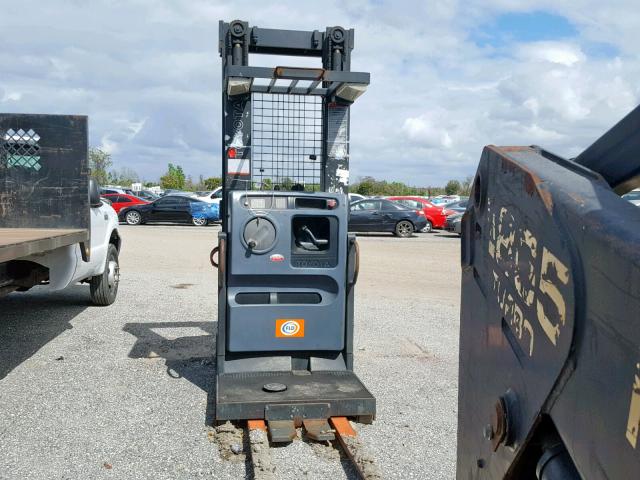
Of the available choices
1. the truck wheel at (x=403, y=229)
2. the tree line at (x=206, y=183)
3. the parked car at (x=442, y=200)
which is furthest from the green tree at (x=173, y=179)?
the truck wheel at (x=403, y=229)

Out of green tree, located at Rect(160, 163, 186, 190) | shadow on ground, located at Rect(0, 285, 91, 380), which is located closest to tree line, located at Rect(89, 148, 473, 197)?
green tree, located at Rect(160, 163, 186, 190)

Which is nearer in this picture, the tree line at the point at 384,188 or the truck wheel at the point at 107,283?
the truck wheel at the point at 107,283

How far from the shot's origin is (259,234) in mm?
5059

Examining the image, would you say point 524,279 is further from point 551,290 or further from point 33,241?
point 33,241

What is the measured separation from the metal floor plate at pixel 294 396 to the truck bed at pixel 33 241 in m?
1.69

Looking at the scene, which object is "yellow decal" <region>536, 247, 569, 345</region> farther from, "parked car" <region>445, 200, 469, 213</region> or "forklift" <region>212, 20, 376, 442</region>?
"parked car" <region>445, 200, 469, 213</region>

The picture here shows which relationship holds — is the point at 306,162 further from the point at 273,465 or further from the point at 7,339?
the point at 7,339

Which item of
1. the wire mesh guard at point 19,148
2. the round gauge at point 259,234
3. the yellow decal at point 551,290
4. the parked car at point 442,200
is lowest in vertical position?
the parked car at point 442,200

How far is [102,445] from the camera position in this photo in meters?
4.30

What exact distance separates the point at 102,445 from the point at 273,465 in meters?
1.16

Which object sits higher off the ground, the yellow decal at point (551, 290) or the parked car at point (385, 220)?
the yellow decal at point (551, 290)

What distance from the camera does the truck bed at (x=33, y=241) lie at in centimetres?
454

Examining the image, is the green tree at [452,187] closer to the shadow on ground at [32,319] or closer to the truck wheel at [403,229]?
the truck wheel at [403,229]

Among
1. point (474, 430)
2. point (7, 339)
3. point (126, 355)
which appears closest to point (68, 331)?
point (7, 339)
